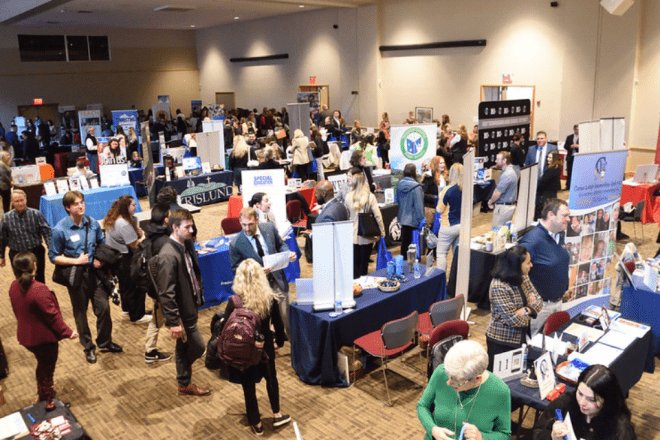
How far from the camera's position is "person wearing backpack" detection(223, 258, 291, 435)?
11.8 ft

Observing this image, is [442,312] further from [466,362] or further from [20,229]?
[20,229]

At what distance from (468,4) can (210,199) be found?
30.2ft

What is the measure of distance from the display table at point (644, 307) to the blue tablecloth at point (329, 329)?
193 centimetres

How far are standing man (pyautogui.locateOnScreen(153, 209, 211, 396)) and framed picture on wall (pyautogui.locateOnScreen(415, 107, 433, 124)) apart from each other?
13679 millimetres

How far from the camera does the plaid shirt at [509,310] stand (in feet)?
12.0

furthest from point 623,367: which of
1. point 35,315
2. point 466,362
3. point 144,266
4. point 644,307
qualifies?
point 35,315

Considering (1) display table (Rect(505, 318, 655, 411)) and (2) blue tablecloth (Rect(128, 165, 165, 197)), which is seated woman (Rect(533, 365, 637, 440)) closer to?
(1) display table (Rect(505, 318, 655, 411))

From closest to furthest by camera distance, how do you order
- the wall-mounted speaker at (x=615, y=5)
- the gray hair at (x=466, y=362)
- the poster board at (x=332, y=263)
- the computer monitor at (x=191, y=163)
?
1. the gray hair at (x=466, y=362)
2. the poster board at (x=332, y=263)
3. the wall-mounted speaker at (x=615, y=5)
4. the computer monitor at (x=191, y=163)

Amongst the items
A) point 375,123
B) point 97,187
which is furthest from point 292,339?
point 375,123

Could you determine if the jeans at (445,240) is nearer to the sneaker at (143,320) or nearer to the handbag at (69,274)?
the sneaker at (143,320)

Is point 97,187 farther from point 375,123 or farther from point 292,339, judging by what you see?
point 375,123

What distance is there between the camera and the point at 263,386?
4.68 m

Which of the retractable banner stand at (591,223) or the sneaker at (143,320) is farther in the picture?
the sneaker at (143,320)

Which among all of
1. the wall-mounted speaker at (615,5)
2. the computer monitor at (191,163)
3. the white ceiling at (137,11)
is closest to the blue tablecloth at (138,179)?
the computer monitor at (191,163)
